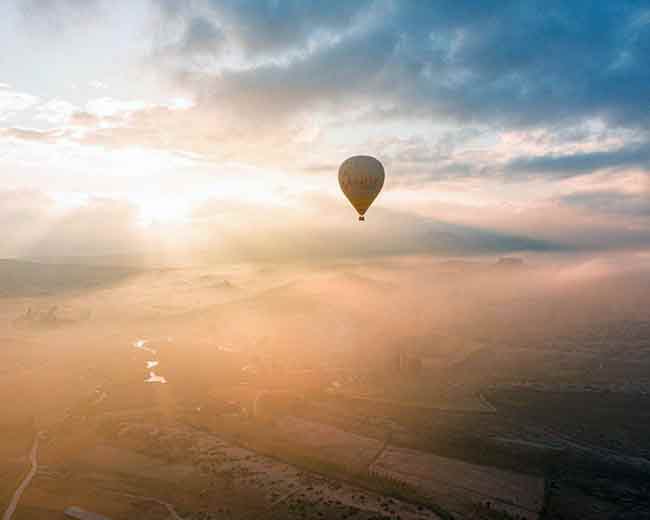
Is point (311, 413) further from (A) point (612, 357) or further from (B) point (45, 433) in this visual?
(A) point (612, 357)

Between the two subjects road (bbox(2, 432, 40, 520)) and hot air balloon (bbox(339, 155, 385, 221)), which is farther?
hot air balloon (bbox(339, 155, 385, 221))

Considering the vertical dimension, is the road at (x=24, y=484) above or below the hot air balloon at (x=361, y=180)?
below

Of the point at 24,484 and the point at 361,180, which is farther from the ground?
the point at 361,180

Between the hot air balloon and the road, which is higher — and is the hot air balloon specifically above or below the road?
above

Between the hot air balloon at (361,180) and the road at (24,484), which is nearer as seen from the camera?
the road at (24,484)
